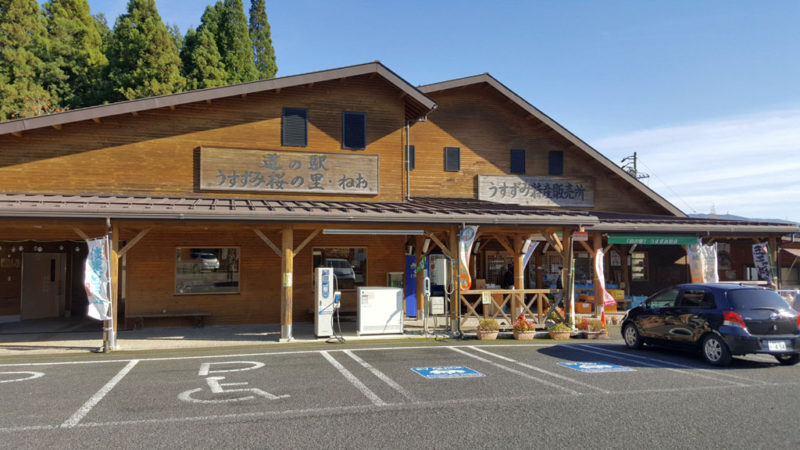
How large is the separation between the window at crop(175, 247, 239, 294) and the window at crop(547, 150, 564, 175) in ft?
38.9

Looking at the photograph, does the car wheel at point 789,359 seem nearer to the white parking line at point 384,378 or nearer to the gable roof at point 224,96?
the white parking line at point 384,378

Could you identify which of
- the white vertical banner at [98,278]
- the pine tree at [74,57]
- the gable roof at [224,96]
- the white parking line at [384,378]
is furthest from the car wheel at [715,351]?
the pine tree at [74,57]

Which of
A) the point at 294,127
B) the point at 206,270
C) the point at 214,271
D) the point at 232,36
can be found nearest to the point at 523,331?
the point at 294,127

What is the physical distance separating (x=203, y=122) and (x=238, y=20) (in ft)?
110

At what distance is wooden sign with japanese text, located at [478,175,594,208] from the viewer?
738 inches

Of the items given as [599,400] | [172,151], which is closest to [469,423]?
[599,400]

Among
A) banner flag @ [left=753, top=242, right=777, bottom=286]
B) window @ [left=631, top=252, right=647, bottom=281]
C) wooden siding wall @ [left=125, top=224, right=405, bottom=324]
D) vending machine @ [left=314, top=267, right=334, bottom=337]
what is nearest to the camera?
vending machine @ [left=314, top=267, right=334, bottom=337]

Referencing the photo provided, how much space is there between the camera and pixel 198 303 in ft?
48.0

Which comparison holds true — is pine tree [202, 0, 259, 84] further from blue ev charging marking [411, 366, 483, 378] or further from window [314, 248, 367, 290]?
blue ev charging marking [411, 366, 483, 378]

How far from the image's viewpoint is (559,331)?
12836 mm

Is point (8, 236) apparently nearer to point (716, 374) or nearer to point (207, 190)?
point (207, 190)

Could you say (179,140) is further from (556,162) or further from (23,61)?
(23,61)

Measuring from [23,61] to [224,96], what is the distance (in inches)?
1062

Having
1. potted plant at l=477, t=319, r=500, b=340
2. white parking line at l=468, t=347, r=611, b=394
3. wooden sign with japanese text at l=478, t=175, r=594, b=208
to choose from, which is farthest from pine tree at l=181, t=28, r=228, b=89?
white parking line at l=468, t=347, r=611, b=394
